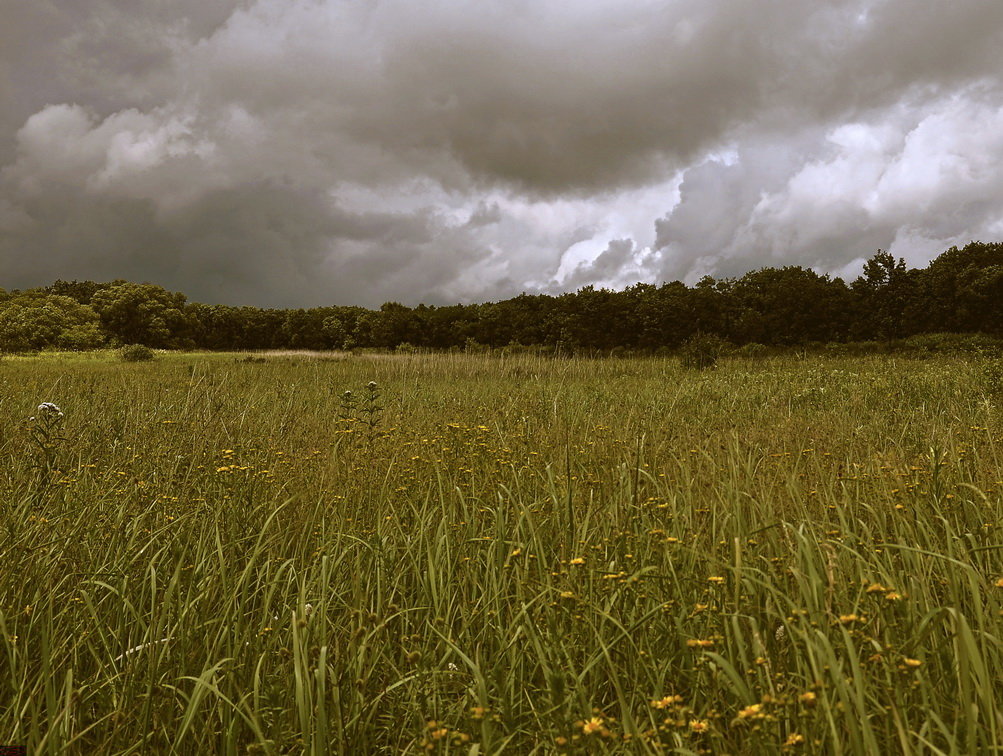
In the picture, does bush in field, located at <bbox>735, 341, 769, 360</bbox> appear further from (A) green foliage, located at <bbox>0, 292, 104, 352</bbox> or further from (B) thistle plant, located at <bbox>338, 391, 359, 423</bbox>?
(A) green foliage, located at <bbox>0, 292, 104, 352</bbox>

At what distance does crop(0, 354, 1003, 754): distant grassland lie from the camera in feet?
4.23

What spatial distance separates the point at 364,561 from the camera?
2320mm

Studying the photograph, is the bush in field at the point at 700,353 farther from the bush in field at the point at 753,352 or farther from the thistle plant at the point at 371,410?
the thistle plant at the point at 371,410

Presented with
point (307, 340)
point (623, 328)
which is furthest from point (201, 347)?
point (623, 328)

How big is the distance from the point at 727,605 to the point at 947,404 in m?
6.40

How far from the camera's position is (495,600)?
1788 mm

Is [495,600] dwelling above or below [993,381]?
below

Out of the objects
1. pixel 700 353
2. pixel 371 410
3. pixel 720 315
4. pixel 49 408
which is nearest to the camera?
pixel 49 408

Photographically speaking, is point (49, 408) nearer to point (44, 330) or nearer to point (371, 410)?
point (371, 410)

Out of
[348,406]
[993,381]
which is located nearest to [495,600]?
[348,406]

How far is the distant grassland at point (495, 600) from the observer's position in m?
1.29

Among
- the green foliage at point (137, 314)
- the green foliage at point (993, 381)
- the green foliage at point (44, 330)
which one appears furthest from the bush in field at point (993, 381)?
the green foliage at point (137, 314)

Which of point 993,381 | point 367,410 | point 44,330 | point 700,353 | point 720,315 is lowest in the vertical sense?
point 367,410

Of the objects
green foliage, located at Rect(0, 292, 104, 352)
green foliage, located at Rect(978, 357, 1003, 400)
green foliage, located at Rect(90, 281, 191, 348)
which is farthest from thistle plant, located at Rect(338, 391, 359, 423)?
green foliage, located at Rect(90, 281, 191, 348)
